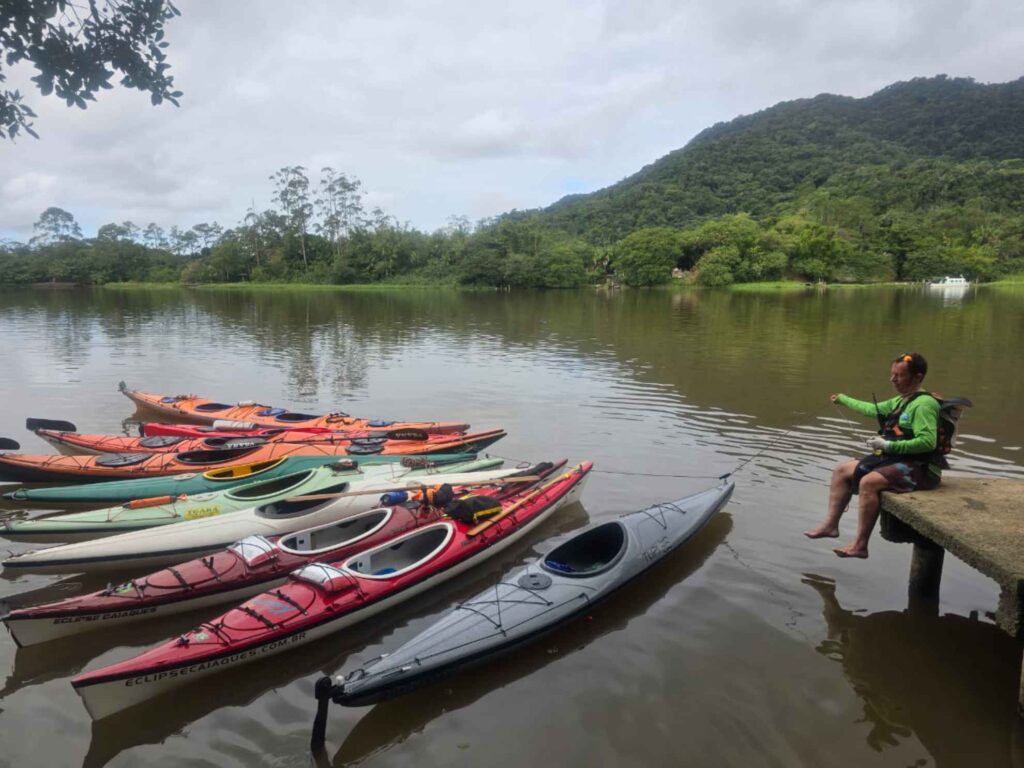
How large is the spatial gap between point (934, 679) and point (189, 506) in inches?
317

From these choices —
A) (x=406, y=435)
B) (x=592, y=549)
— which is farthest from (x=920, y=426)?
(x=406, y=435)

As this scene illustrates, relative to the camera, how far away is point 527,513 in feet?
25.3

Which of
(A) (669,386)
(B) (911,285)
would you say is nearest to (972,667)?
(A) (669,386)

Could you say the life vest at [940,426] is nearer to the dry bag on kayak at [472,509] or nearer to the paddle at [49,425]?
the dry bag on kayak at [472,509]

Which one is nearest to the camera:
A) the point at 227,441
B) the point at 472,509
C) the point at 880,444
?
the point at 880,444

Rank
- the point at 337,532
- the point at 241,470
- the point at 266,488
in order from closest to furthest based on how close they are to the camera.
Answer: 1. the point at 337,532
2. the point at 266,488
3. the point at 241,470

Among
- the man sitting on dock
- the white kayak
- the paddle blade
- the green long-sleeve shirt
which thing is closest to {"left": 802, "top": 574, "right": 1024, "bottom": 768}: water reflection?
the man sitting on dock

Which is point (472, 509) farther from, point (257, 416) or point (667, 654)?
point (257, 416)

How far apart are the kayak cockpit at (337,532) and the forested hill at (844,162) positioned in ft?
355

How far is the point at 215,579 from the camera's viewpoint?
5.92 m

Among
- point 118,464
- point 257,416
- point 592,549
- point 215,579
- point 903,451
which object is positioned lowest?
point 592,549

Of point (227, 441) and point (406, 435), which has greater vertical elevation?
point (406, 435)

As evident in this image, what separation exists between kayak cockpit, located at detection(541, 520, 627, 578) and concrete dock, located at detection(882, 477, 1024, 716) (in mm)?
2689

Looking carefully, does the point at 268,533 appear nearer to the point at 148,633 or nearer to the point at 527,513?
the point at 148,633
